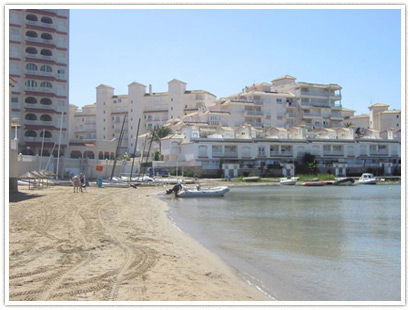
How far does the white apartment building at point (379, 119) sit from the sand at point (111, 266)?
4109 inches

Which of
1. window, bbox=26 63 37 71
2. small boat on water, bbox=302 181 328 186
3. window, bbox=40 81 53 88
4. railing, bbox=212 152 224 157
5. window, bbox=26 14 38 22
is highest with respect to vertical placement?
window, bbox=26 14 38 22

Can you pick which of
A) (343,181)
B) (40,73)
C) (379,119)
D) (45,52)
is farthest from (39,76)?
(379,119)

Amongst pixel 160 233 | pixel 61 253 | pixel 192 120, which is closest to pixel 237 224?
pixel 160 233

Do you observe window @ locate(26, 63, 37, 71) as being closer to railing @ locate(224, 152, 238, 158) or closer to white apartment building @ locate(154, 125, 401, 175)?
white apartment building @ locate(154, 125, 401, 175)

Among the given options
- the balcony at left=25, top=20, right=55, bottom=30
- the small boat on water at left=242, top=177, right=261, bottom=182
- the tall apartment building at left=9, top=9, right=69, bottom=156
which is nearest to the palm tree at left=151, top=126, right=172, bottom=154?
the tall apartment building at left=9, top=9, right=69, bottom=156

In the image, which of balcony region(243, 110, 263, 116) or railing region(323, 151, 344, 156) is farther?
balcony region(243, 110, 263, 116)

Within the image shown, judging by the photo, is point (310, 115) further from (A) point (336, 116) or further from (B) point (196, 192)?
(B) point (196, 192)

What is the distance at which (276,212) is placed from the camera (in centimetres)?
2959

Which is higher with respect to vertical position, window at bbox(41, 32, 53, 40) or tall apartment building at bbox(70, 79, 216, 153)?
window at bbox(41, 32, 53, 40)

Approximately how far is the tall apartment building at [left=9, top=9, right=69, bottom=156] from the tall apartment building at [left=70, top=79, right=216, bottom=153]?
3125cm

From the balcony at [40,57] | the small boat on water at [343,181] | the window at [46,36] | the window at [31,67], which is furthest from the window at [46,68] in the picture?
the small boat on water at [343,181]

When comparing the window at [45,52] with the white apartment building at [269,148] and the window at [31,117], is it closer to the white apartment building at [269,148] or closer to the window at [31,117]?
the window at [31,117]

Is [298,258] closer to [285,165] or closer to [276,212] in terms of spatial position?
[276,212]

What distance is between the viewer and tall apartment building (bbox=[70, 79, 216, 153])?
11438cm
